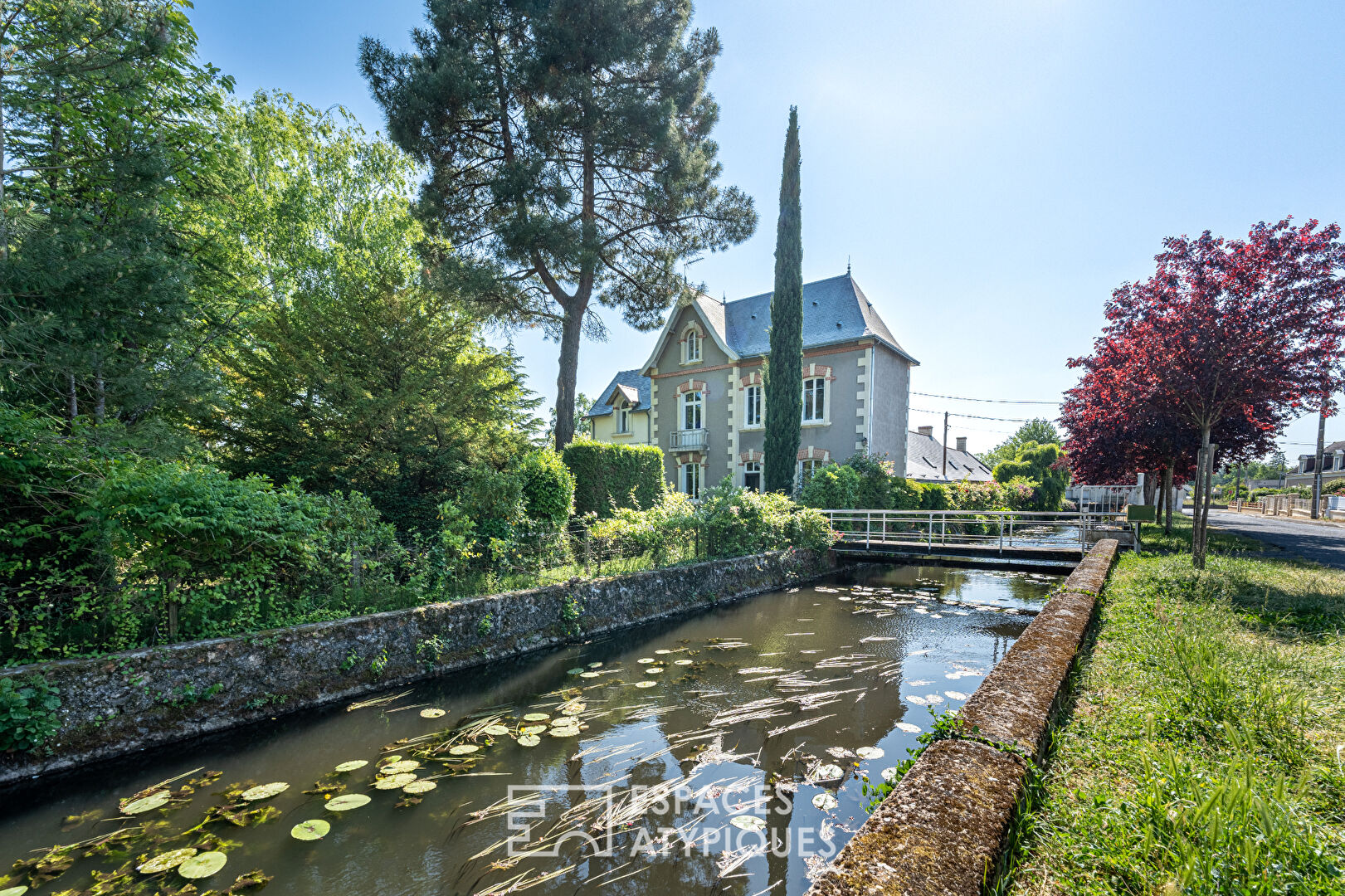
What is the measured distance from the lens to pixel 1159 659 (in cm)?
391

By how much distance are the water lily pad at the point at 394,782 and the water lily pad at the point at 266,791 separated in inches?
21.5

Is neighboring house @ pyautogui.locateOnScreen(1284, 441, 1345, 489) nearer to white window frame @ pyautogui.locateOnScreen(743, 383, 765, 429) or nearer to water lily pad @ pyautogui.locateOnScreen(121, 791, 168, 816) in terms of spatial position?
white window frame @ pyautogui.locateOnScreen(743, 383, 765, 429)

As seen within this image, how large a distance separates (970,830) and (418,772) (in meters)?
3.32

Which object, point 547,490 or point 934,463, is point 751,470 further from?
point 934,463

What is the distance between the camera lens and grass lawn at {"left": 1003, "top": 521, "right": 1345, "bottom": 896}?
1.73 metres

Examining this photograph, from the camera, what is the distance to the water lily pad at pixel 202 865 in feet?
8.69

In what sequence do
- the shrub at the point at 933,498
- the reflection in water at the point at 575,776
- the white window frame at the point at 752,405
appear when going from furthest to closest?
the white window frame at the point at 752,405 < the shrub at the point at 933,498 < the reflection in water at the point at 575,776

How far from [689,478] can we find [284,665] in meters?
19.2

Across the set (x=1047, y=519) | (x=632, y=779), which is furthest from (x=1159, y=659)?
(x=1047, y=519)

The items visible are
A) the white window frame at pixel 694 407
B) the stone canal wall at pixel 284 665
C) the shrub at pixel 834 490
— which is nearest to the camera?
the stone canal wall at pixel 284 665

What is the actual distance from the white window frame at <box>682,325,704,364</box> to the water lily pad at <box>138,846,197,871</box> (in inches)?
845

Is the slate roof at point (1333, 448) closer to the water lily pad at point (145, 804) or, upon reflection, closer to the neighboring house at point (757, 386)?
the neighboring house at point (757, 386)

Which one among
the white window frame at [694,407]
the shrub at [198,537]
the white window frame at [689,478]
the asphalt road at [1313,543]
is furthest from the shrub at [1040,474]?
the shrub at [198,537]

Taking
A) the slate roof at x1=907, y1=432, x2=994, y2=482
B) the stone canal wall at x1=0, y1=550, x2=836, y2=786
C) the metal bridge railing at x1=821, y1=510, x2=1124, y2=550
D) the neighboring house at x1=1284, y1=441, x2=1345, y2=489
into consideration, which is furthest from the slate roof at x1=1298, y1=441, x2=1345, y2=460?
the stone canal wall at x1=0, y1=550, x2=836, y2=786
